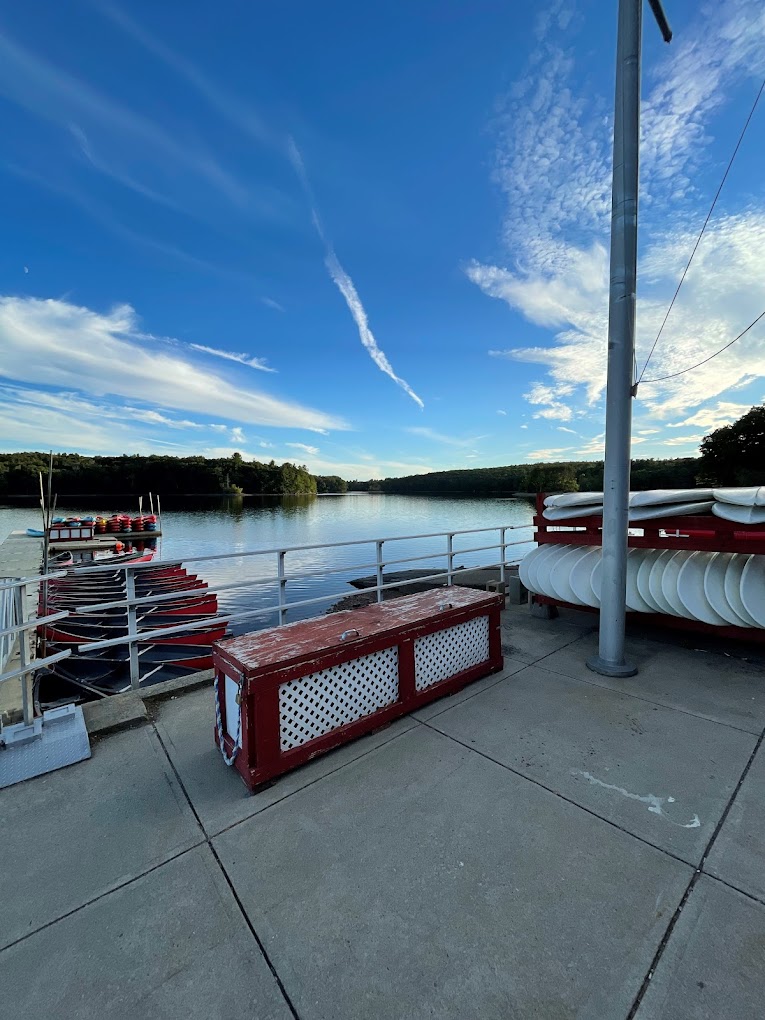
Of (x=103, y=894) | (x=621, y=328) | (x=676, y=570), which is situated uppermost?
(x=621, y=328)

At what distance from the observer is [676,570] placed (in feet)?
14.1

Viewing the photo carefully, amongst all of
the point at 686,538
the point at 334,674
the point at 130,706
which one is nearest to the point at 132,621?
the point at 130,706

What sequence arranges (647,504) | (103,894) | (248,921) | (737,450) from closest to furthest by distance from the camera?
(248,921) → (103,894) → (647,504) → (737,450)

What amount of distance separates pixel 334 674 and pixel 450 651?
46.0 inches

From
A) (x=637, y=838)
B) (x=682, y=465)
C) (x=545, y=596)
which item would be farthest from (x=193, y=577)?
(x=682, y=465)

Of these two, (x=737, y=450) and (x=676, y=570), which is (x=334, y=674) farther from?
(x=737, y=450)

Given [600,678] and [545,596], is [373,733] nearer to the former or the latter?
[600,678]

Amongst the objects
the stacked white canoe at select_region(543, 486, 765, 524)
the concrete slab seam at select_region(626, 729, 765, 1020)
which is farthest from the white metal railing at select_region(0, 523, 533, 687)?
the concrete slab seam at select_region(626, 729, 765, 1020)

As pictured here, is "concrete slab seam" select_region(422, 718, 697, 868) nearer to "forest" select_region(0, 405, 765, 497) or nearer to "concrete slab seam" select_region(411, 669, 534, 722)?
"concrete slab seam" select_region(411, 669, 534, 722)

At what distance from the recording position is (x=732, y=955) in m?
1.52

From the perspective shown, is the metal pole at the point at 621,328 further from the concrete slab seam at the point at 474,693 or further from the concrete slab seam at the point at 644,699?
the concrete slab seam at the point at 474,693

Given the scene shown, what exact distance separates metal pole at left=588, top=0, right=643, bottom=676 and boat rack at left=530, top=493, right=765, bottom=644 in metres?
0.77

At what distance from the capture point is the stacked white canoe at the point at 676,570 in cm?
381

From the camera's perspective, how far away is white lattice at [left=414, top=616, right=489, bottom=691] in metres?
3.36
